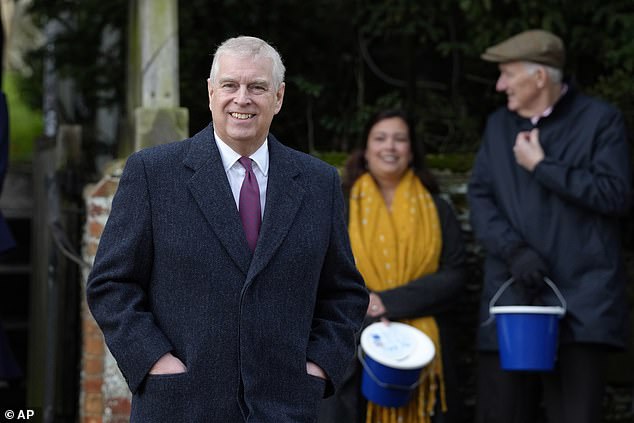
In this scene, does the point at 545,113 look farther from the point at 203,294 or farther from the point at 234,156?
the point at 203,294

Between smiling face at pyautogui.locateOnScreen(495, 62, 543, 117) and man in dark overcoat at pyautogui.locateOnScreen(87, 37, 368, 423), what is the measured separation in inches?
94.4

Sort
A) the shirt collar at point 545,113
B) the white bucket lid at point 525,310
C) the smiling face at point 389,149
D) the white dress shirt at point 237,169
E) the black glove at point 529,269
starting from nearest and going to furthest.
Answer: the white dress shirt at point 237,169 < the white bucket lid at point 525,310 < the black glove at point 529,269 < the shirt collar at point 545,113 < the smiling face at point 389,149

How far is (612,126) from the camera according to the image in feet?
17.8

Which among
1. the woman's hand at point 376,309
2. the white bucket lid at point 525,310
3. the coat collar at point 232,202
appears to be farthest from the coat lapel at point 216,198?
the woman's hand at point 376,309

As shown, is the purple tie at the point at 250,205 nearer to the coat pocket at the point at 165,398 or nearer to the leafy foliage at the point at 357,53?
the coat pocket at the point at 165,398

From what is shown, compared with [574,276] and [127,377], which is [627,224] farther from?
[127,377]

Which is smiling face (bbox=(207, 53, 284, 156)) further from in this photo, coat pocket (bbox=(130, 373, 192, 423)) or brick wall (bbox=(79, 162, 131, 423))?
brick wall (bbox=(79, 162, 131, 423))

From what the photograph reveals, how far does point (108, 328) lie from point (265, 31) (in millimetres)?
4673

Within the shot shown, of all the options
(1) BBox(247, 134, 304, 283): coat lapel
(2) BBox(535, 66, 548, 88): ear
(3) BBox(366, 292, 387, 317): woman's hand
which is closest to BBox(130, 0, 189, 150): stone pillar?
(3) BBox(366, 292, 387, 317): woman's hand

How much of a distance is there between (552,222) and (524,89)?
61cm

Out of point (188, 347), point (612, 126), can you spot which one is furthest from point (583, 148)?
point (188, 347)

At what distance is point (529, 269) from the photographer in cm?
525

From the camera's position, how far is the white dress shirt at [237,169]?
133 inches

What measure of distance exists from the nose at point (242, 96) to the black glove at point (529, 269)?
2.28 metres
